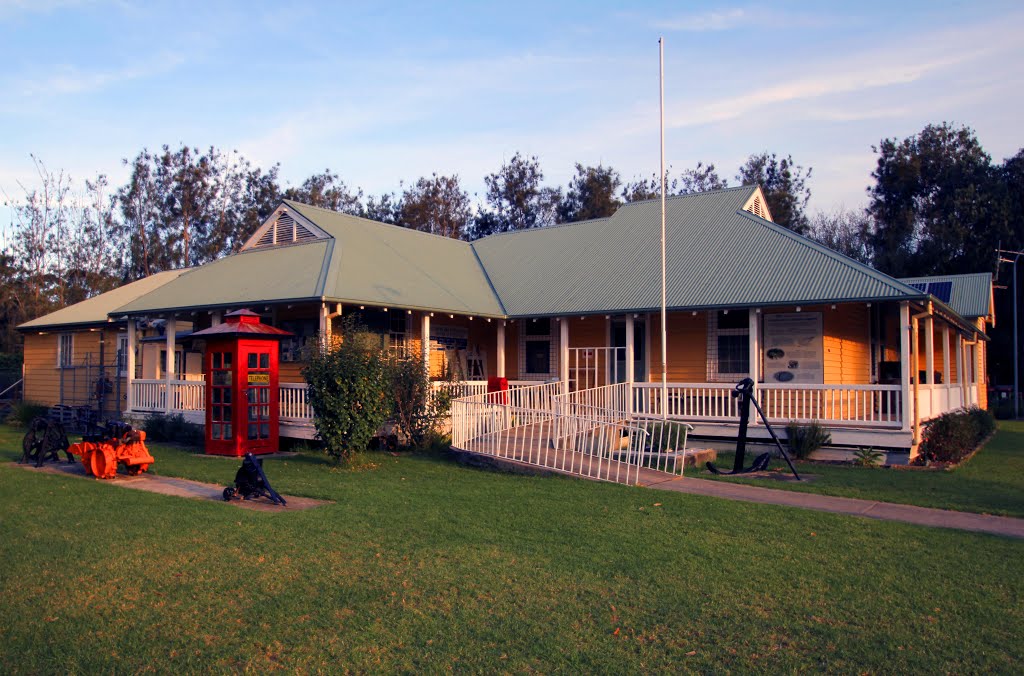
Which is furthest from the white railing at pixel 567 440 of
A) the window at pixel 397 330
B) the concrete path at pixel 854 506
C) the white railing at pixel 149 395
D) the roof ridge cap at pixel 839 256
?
the white railing at pixel 149 395

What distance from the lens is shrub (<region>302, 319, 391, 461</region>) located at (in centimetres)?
1423

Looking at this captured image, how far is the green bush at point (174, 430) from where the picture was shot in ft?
62.3

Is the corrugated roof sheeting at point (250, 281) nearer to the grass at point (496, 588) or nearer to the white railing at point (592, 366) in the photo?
the white railing at point (592, 366)

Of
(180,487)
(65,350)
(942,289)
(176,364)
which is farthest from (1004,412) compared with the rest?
(65,350)

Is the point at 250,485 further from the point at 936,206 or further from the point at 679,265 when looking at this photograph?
the point at 936,206

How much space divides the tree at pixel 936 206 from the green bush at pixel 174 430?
42295 mm

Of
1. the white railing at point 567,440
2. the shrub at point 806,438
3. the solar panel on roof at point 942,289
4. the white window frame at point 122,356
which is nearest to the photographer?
the white railing at point 567,440

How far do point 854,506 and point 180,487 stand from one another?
32.1 ft

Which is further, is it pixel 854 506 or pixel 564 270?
pixel 564 270

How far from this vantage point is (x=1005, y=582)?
23.7 feet

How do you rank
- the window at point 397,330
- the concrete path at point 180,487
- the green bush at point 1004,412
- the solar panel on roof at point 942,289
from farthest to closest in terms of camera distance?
the green bush at point 1004,412, the solar panel on roof at point 942,289, the window at point 397,330, the concrete path at point 180,487

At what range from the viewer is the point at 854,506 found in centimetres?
1100

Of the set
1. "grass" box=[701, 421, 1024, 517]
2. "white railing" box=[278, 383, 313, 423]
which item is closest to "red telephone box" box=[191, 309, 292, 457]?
"white railing" box=[278, 383, 313, 423]

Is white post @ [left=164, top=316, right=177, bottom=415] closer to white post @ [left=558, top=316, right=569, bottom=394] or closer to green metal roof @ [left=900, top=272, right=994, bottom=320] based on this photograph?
white post @ [left=558, top=316, right=569, bottom=394]
